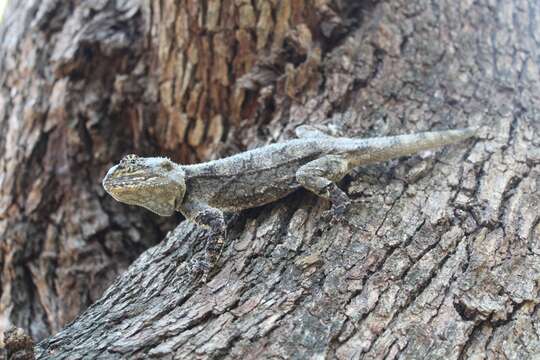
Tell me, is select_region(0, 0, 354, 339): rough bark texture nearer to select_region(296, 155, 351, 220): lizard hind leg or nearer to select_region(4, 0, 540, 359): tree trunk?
select_region(4, 0, 540, 359): tree trunk

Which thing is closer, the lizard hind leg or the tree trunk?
the tree trunk

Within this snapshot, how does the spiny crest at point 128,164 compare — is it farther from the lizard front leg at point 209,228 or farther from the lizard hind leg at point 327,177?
the lizard hind leg at point 327,177

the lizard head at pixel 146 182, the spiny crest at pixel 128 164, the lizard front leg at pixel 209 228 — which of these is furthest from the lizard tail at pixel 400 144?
the spiny crest at pixel 128 164

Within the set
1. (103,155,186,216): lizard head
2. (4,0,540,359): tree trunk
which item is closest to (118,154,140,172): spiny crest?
(103,155,186,216): lizard head

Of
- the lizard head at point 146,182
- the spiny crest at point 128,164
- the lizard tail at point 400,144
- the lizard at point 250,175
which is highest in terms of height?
the spiny crest at point 128,164

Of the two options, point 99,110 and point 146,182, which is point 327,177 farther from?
point 99,110

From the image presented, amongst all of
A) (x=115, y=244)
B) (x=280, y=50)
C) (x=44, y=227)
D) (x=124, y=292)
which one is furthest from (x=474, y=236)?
(x=44, y=227)

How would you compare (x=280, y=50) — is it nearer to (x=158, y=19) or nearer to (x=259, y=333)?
(x=158, y=19)

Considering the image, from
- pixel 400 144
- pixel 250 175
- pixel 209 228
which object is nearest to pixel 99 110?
pixel 250 175
